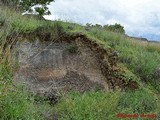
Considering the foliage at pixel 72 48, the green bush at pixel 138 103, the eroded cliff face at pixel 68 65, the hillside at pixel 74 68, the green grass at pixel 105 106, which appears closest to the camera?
the green grass at pixel 105 106

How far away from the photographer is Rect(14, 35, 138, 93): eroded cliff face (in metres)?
12.7

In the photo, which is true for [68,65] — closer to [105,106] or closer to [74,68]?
[74,68]

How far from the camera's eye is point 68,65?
13.3 metres

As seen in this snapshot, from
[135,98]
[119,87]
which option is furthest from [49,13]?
[135,98]

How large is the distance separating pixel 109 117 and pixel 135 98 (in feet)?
6.81

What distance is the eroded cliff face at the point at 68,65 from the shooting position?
41.7ft

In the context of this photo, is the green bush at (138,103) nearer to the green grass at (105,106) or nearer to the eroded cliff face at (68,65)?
the green grass at (105,106)

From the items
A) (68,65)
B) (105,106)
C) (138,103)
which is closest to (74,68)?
(68,65)

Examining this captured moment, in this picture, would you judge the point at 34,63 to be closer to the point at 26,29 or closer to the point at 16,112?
the point at 26,29

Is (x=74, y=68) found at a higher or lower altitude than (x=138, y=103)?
higher

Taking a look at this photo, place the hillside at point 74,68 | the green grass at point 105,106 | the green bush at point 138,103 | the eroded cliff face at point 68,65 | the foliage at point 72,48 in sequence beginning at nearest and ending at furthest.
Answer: the green grass at point 105,106 → the green bush at point 138,103 → the hillside at point 74,68 → the eroded cliff face at point 68,65 → the foliage at point 72,48

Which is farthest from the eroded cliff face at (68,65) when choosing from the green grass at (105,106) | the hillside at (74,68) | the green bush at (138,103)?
the green grass at (105,106)

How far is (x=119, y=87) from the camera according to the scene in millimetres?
12867

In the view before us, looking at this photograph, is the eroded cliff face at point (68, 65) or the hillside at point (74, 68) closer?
the hillside at point (74, 68)
